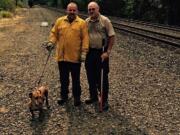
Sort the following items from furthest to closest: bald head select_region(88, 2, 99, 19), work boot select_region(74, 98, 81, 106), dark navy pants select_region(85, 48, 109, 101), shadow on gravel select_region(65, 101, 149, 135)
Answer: work boot select_region(74, 98, 81, 106), dark navy pants select_region(85, 48, 109, 101), bald head select_region(88, 2, 99, 19), shadow on gravel select_region(65, 101, 149, 135)

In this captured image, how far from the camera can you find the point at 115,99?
9.66 m

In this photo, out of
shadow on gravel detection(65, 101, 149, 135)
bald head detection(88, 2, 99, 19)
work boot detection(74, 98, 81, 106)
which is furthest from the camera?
work boot detection(74, 98, 81, 106)

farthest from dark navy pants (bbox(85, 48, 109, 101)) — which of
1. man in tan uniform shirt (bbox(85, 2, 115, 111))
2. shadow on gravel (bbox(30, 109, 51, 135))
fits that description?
shadow on gravel (bbox(30, 109, 51, 135))

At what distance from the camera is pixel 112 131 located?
749 centimetres

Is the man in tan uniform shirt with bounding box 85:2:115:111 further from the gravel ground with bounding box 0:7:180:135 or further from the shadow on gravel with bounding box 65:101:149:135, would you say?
the gravel ground with bounding box 0:7:180:135

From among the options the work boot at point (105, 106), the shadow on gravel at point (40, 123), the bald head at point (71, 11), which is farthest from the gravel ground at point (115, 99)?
the bald head at point (71, 11)

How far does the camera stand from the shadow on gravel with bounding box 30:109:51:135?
7659mm

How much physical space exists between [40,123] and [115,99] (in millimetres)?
2247

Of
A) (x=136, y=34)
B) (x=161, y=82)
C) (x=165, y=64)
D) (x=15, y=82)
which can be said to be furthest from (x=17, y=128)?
(x=136, y=34)

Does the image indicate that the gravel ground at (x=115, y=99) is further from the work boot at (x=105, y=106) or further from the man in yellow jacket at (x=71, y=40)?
the man in yellow jacket at (x=71, y=40)

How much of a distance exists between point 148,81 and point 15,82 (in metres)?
3.82

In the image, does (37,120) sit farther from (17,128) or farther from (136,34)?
(136,34)

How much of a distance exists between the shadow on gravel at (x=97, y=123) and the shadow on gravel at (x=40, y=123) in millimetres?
468

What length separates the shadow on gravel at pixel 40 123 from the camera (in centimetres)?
766
